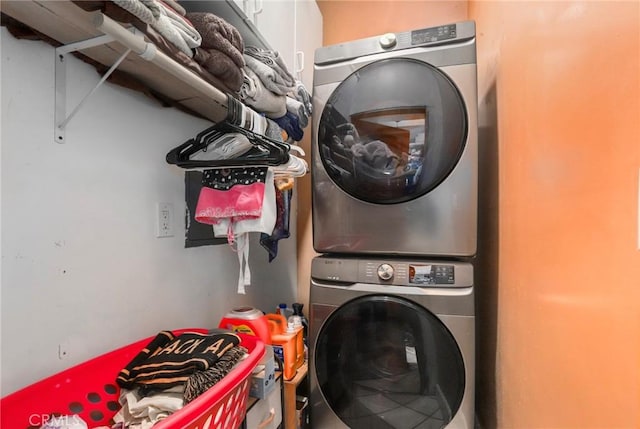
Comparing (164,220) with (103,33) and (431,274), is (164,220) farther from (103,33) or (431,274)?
A: (431,274)

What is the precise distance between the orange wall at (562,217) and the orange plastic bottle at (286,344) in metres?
0.81

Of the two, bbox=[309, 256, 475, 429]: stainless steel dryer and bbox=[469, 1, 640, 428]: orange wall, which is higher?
bbox=[469, 1, 640, 428]: orange wall

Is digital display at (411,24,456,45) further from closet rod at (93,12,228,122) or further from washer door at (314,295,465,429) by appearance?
washer door at (314,295,465,429)

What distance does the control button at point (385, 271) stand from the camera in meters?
1.17

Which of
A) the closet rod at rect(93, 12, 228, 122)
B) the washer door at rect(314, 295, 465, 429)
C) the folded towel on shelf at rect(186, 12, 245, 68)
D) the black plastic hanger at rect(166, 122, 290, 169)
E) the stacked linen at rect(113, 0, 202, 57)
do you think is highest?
the folded towel on shelf at rect(186, 12, 245, 68)

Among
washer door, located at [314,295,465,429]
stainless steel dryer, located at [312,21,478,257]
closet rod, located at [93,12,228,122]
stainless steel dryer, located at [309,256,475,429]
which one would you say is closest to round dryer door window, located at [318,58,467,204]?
stainless steel dryer, located at [312,21,478,257]

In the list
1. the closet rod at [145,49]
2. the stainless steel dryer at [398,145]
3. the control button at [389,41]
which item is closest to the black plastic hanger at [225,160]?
the closet rod at [145,49]

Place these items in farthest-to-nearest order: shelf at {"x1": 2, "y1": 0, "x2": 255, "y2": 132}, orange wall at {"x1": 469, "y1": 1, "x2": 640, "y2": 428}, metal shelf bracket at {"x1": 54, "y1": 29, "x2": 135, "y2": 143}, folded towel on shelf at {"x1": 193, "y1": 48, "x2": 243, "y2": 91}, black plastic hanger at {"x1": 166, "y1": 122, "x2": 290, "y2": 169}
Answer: black plastic hanger at {"x1": 166, "y1": 122, "x2": 290, "y2": 169}, folded towel on shelf at {"x1": 193, "y1": 48, "x2": 243, "y2": 91}, metal shelf bracket at {"x1": 54, "y1": 29, "x2": 135, "y2": 143}, shelf at {"x1": 2, "y1": 0, "x2": 255, "y2": 132}, orange wall at {"x1": 469, "y1": 1, "x2": 640, "y2": 428}

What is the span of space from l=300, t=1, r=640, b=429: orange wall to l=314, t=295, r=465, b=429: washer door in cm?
22

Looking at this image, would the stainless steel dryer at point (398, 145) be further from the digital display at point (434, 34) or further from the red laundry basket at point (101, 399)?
the red laundry basket at point (101, 399)

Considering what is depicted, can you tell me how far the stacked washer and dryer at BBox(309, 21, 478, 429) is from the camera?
3.69 ft

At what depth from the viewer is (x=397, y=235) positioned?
3.99ft

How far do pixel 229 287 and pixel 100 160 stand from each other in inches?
30.6

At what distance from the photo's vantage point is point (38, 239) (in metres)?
0.72
